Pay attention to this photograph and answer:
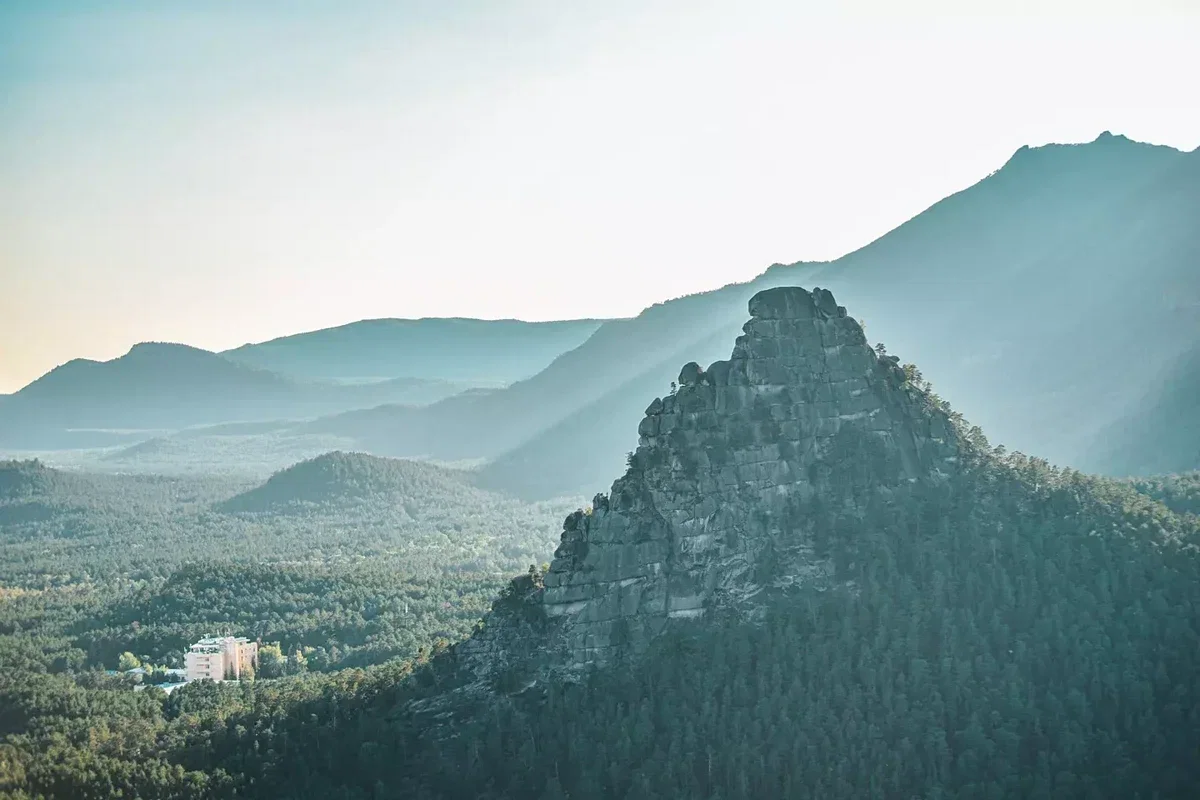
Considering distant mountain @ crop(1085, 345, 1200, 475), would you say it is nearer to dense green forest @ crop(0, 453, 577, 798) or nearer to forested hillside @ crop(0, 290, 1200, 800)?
forested hillside @ crop(0, 290, 1200, 800)

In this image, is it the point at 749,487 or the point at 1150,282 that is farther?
the point at 1150,282

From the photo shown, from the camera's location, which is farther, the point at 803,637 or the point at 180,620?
the point at 180,620

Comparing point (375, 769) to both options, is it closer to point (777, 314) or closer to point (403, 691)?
point (403, 691)

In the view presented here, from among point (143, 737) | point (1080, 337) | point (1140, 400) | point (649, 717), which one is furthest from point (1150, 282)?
point (143, 737)

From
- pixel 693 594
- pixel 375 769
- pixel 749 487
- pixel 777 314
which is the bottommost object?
pixel 375 769

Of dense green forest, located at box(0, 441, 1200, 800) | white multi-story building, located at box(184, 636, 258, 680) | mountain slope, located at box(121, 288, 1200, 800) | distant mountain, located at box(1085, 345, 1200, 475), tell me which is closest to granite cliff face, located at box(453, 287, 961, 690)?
mountain slope, located at box(121, 288, 1200, 800)

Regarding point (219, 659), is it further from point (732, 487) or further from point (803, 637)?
point (803, 637)

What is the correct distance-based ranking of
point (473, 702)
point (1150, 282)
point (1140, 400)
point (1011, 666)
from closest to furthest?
point (1011, 666)
point (473, 702)
point (1140, 400)
point (1150, 282)

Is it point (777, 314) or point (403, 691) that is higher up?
point (777, 314)

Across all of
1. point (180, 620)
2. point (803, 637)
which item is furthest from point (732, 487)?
point (180, 620)
